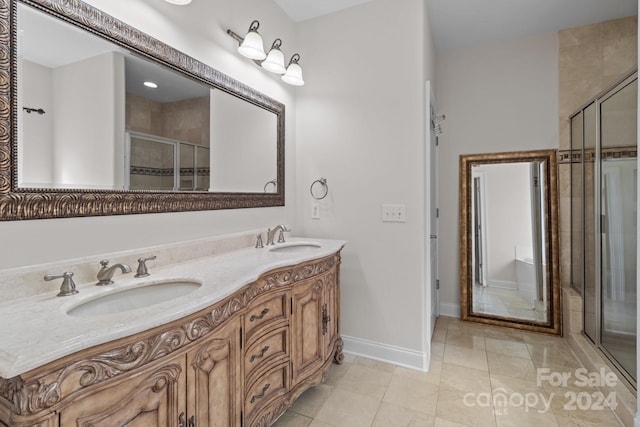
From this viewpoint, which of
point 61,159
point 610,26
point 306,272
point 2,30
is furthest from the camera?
point 610,26

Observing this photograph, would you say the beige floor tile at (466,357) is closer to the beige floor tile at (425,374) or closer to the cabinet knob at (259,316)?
the beige floor tile at (425,374)

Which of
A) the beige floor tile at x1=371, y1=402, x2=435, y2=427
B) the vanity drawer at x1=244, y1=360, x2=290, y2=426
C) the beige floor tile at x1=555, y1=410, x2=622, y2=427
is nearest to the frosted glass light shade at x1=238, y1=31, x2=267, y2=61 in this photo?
the vanity drawer at x1=244, y1=360, x2=290, y2=426

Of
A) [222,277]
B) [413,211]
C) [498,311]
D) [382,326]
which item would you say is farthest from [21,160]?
[498,311]

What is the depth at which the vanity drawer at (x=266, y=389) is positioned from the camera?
53.1 inches

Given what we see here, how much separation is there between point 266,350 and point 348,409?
705 mm

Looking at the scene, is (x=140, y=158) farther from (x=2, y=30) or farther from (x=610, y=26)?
(x=610, y=26)

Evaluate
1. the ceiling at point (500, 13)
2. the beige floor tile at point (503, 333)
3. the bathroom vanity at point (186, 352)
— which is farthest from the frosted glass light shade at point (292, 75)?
the beige floor tile at point (503, 333)

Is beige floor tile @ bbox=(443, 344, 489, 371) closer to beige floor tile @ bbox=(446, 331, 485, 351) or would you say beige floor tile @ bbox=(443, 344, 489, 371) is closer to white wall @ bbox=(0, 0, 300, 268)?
beige floor tile @ bbox=(446, 331, 485, 351)

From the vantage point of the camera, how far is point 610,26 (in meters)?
2.69

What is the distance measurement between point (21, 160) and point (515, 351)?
3.18 m

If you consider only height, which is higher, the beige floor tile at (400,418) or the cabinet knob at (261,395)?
the cabinet knob at (261,395)

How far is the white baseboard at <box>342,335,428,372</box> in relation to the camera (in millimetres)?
2217

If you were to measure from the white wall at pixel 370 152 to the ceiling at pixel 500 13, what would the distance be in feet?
0.57

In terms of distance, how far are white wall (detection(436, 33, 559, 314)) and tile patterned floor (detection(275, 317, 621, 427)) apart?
0.93 meters
